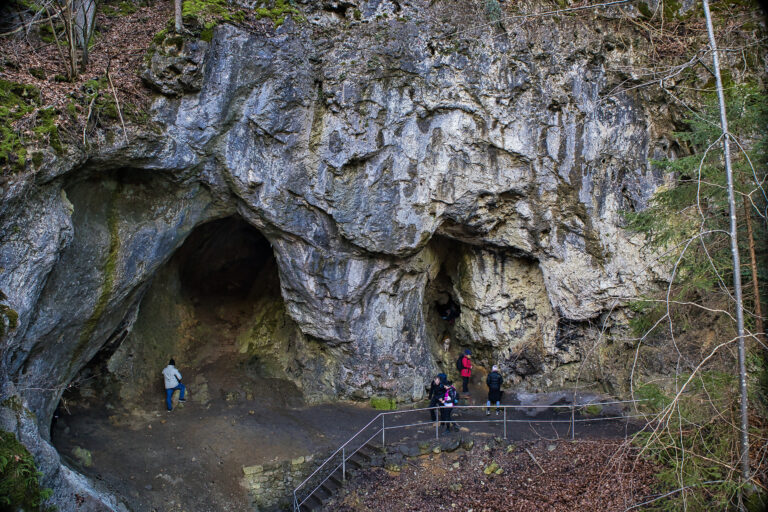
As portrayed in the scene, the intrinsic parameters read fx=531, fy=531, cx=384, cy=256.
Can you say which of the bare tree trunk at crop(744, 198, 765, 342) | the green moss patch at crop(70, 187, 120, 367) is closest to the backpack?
the bare tree trunk at crop(744, 198, 765, 342)

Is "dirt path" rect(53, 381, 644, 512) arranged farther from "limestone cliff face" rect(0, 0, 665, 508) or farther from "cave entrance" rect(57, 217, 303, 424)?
"limestone cliff face" rect(0, 0, 665, 508)

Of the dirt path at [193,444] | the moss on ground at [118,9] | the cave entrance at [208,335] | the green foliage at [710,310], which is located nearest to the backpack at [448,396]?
the dirt path at [193,444]

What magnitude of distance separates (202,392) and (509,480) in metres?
8.87

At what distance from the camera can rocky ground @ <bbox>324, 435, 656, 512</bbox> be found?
9.96 m

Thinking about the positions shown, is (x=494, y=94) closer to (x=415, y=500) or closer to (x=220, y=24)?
(x=220, y=24)

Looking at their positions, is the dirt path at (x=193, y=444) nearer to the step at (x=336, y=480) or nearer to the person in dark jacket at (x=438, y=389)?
Result: the step at (x=336, y=480)

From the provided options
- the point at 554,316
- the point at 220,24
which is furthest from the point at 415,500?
the point at 220,24

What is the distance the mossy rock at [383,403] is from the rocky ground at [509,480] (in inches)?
120

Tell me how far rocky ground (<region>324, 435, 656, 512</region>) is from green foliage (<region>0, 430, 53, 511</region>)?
5417 mm

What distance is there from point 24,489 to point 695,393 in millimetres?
10478

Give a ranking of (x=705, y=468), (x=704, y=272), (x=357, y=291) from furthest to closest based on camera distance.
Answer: (x=357, y=291) → (x=704, y=272) → (x=705, y=468)

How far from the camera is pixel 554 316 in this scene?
50.3ft

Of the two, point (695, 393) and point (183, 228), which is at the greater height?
point (183, 228)

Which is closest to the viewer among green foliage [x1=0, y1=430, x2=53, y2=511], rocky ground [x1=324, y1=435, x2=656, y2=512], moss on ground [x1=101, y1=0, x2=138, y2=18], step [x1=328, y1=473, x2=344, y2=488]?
green foliage [x1=0, y1=430, x2=53, y2=511]
